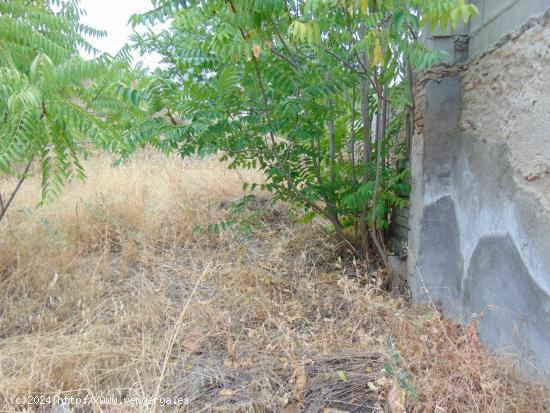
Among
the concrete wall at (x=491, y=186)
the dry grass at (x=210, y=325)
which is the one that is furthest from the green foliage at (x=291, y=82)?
the dry grass at (x=210, y=325)

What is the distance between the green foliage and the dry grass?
668 millimetres

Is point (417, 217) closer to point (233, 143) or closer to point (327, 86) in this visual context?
point (327, 86)

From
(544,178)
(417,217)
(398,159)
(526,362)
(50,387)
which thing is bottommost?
(50,387)

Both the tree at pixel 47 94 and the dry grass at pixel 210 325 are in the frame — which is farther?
the tree at pixel 47 94

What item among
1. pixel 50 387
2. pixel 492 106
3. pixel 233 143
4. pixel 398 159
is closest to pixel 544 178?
pixel 492 106

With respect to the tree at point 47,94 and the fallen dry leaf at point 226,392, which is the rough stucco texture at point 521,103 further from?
the tree at point 47,94

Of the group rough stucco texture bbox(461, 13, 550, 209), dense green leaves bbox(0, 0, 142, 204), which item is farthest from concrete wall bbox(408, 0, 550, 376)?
dense green leaves bbox(0, 0, 142, 204)

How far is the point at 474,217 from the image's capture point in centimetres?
238

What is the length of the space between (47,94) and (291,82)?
148cm

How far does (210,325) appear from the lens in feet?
8.54

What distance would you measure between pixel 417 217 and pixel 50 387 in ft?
7.84

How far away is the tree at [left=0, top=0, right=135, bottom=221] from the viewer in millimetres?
2145

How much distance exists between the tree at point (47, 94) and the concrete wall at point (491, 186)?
6.80ft

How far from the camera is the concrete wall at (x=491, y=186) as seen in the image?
1.80m
